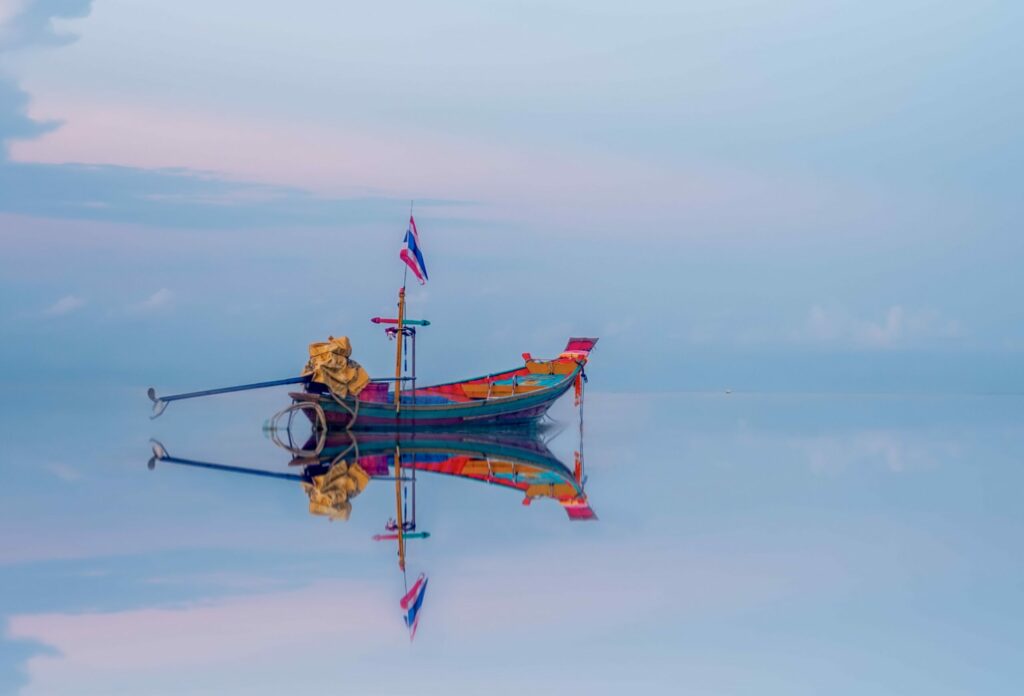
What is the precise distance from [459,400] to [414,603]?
68.0 ft

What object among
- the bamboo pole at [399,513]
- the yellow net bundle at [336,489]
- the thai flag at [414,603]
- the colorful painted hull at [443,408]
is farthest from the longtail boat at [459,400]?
the thai flag at [414,603]

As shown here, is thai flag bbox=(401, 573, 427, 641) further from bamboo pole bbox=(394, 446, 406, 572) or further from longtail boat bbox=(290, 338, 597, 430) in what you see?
longtail boat bbox=(290, 338, 597, 430)

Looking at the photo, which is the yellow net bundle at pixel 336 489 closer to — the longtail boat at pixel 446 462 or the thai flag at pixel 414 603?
the longtail boat at pixel 446 462

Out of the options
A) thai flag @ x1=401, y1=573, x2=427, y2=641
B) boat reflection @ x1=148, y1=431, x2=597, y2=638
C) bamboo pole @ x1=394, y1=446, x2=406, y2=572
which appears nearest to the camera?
thai flag @ x1=401, y1=573, x2=427, y2=641

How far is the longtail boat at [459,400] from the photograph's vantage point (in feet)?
97.8

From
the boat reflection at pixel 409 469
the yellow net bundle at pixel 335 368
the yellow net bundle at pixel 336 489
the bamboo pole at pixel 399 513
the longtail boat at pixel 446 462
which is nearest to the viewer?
the bamboo pole at pixel 399 513

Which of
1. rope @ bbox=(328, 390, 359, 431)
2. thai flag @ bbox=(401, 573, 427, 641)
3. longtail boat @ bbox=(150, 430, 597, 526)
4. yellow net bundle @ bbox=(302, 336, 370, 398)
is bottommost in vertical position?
thai flag @ bbox=(401, 573, 427, 641)

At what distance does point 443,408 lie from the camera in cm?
3109

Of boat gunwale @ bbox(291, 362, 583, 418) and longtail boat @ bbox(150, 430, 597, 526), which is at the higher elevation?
boat gunwale @ bbox(291, 362, 583, 418)

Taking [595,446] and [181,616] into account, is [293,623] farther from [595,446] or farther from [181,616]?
[595,446]

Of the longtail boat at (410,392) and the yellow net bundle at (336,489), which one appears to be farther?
the longtail boat at (410,392)

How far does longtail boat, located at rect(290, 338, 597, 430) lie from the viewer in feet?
97.8

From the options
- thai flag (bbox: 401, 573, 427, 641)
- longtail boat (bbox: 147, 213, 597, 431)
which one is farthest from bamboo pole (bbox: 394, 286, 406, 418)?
thai flag (bbox: 401, 573, 427, 641)

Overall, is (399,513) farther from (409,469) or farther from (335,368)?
(335,368)
